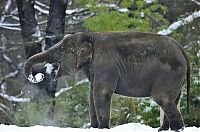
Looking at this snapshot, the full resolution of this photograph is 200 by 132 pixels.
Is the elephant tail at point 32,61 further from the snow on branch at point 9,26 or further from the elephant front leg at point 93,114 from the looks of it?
the snow on branch at point 9,26

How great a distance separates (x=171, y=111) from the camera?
7605mm

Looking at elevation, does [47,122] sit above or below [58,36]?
below

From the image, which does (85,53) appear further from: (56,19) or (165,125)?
(56,19)

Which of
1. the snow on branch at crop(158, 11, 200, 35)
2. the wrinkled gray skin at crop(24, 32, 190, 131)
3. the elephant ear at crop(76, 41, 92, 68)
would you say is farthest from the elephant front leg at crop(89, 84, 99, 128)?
the snow on branch at crop(158, 11, 200, 35)

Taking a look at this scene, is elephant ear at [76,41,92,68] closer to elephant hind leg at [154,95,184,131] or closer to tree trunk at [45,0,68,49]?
elephant hind leg at [154,95,184,131]

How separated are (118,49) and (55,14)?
852 centimetres

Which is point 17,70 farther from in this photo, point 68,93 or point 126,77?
point 126,77

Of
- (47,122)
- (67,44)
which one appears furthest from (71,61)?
(47,122)

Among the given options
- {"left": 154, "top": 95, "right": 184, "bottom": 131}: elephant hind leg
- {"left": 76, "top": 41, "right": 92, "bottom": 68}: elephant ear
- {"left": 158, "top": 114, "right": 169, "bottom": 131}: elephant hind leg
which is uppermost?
{"left": 76, "top": 41, "right": 92, "bottom": 68}: elephant ear

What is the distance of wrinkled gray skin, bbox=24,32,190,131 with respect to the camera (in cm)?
760

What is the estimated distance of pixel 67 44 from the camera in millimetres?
8039

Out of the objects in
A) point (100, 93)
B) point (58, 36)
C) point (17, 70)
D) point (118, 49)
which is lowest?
point (17, 70)

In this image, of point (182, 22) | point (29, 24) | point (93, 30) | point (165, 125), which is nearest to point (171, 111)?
point (165, 125)

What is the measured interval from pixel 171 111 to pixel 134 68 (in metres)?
0.71
